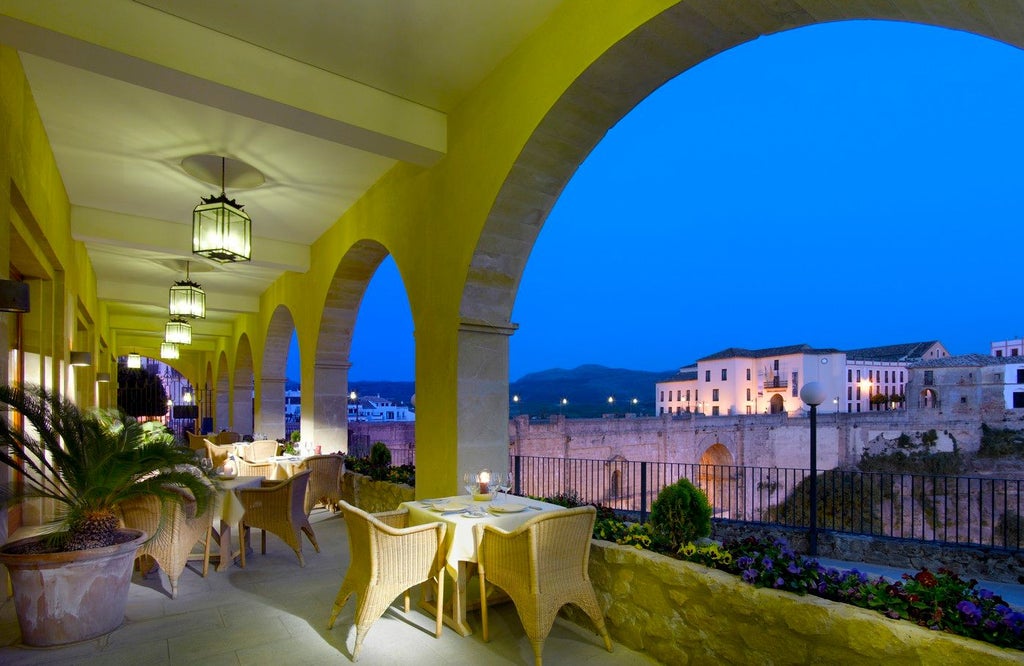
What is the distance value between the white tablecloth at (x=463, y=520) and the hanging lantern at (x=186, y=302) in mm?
4942

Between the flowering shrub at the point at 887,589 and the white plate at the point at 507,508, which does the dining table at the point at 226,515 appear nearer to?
the white plate at the point at 507,508

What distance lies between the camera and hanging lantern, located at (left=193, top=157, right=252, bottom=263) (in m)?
4.49

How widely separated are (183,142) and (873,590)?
19.2 ft

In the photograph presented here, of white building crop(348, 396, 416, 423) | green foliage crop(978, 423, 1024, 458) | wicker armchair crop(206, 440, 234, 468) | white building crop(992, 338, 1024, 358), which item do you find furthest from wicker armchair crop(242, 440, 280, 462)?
white building crop(992, 338, 1024, 358)

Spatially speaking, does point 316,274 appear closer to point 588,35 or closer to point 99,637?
point 99,637

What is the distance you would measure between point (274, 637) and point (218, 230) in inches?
124

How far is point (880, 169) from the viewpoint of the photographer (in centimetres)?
9262

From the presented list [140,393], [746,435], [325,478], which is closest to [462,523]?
[325,478]

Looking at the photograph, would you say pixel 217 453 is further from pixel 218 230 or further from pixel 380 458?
pixel 218 230

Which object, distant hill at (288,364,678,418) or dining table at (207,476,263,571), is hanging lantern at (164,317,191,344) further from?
distant hill at (288,364,678,418)

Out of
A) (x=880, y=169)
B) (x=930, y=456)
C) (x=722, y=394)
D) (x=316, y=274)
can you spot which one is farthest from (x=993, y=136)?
(x=316, y=274)

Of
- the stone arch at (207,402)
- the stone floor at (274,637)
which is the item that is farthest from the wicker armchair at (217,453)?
the stone arch at (207,402)

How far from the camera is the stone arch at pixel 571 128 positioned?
7.63ft

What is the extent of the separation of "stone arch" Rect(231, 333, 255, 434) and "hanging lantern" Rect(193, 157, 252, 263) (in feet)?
34.3
